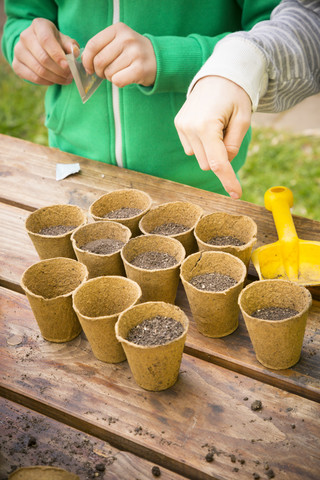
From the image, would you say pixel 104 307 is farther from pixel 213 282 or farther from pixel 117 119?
pixel 117 119

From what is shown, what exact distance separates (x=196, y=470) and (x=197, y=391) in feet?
0.53

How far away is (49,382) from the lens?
96 centimetres

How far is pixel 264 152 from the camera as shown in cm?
340

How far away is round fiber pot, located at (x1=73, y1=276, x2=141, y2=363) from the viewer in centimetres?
97

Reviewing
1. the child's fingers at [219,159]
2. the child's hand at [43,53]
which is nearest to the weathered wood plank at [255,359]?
the child's fingers at [219,159]

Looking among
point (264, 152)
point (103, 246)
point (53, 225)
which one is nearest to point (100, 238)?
point (103, 246)

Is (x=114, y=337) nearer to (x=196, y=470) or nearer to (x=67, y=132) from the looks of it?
(x=196, y=470)

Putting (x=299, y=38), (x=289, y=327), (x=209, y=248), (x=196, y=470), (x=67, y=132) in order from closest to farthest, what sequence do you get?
(x=196, y=470), (x=289, y=327), (x=209, y=248), (x=299, y=38), (x=67, y=132)

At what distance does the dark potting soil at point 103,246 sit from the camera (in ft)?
3.89

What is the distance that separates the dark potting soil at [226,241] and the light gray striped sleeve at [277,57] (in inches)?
12.7

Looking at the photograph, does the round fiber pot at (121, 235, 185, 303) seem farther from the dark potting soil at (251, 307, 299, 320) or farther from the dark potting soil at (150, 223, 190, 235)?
the dark potting soil at (251, 307, 299, 320)

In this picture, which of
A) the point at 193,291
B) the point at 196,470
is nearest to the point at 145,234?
the point at 193,291

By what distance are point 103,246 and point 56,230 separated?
0.52 ft

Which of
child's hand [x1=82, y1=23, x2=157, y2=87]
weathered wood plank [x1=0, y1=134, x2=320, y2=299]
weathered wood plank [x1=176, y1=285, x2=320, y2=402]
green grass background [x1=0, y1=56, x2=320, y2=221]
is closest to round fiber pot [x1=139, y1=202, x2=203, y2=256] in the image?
weathered wood plank [x1=0, y1=134, x2=320, y2=299]
